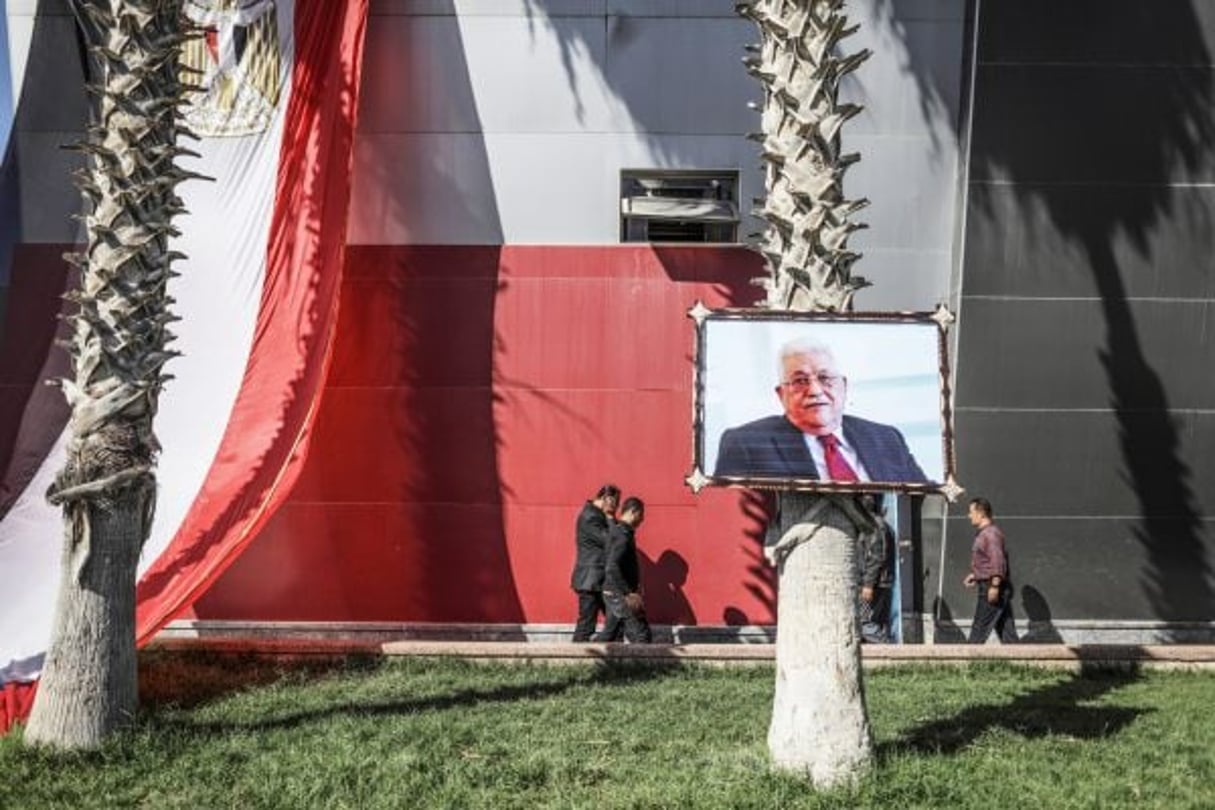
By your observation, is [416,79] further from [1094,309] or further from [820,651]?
[820,651]

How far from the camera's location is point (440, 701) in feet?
26.3

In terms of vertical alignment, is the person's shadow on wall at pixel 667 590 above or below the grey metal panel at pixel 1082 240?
below

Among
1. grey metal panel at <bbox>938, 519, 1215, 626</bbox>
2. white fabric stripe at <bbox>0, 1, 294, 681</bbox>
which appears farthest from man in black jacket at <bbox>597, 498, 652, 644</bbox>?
white fabric stripe at <bbox>0, 1, 294, 681</bbox>

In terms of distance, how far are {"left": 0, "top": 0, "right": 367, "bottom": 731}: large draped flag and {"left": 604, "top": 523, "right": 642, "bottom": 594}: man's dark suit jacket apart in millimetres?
2778

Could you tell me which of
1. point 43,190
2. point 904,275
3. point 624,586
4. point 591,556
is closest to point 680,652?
point 624,586

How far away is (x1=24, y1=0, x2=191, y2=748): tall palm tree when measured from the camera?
6828mm

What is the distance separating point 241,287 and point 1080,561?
27.3 feet

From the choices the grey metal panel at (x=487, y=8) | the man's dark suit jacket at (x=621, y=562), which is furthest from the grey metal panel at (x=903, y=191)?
the man's dark suit jacket at (x=621, y=562)

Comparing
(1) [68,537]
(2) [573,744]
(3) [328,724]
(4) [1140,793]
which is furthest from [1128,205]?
(1) [68,537]

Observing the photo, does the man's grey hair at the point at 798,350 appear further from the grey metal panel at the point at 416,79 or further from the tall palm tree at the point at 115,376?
the grey metal panel at the point at 416,79

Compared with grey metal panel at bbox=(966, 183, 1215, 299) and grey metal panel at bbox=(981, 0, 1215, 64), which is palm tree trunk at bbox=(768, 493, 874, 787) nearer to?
grey metal panel at bbox=(966, 183, 1215, 299)

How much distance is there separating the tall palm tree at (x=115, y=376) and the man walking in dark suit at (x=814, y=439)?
359 cm

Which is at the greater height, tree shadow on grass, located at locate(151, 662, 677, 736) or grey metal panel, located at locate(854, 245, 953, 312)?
grey metal panel, located at locate(854, 245, 953, 312)

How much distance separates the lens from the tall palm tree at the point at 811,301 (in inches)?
240
